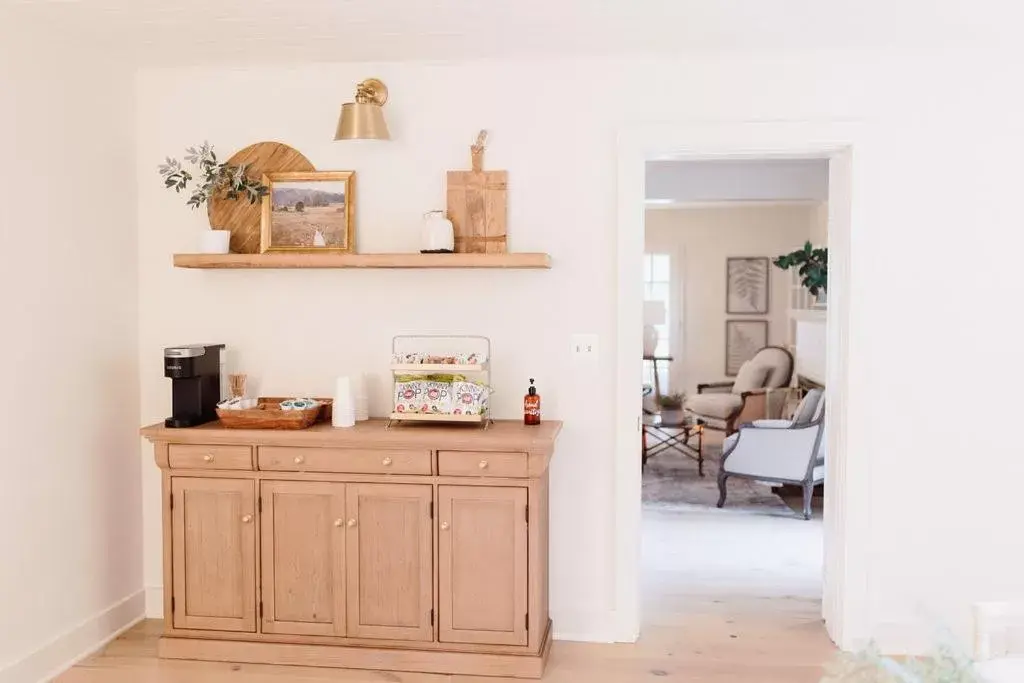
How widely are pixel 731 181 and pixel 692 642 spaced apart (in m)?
4.31

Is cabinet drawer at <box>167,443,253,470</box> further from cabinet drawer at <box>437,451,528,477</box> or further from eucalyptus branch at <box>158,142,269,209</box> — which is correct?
eucalyptus branch at <box>158,142,269,209</box>

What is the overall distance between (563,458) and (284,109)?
72.5 inches

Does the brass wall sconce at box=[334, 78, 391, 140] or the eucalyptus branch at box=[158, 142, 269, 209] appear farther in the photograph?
the eucalyptus branch at box=[158, 142, 269, 209]

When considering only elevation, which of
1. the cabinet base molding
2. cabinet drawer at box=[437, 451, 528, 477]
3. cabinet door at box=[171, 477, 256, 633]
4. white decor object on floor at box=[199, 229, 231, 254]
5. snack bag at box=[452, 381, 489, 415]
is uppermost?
white decor object on floor at box=[199, 229, 231, 254]

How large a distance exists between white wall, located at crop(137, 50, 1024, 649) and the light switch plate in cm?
5

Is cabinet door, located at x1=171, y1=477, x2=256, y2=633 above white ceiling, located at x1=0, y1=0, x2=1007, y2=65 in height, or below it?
below

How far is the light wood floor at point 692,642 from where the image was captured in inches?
131

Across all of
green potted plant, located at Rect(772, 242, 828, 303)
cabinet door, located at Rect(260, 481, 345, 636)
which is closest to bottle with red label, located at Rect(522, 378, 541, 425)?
cabinet door, located at Rect(260, 481, 345, 636)

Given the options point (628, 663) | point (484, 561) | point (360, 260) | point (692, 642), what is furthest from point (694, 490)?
point (360, 260)

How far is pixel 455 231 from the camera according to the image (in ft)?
11.9

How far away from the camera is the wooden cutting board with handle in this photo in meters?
3.62

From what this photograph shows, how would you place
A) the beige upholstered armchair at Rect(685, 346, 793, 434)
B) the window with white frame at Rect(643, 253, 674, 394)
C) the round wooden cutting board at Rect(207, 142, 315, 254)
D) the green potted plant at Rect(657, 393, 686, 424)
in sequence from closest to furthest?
the round wooden cutting board at Rect(207, 142, 315, 254), the green potted plant at Rect(657, 393, 686, 424), the beige upholstered armchair at Rect(685, 346, 793, 434), the window with white frame at Rect(643, 253, 674, 394)

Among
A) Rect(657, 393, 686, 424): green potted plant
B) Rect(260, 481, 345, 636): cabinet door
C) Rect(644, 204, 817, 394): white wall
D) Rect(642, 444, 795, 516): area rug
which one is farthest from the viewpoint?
Rect(644, 204, 817, 394): white wall

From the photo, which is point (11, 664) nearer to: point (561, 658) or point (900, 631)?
point (561, 658)
